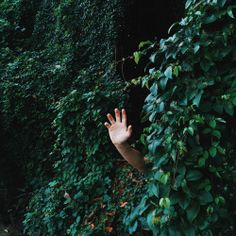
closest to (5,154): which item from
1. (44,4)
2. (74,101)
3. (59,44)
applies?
(59,44)

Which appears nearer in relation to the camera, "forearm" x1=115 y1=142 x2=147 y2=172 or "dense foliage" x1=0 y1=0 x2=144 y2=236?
"forearm" x1=115 y1=142 x2=147 y2=172

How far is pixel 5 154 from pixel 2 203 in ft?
2.54

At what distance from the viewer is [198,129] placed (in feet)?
7.38

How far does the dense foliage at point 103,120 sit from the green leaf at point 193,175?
0.4 inches

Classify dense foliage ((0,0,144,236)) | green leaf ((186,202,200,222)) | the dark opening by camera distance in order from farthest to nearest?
the dark opening → dense foliage ((0,0,144,236)) → green leaf ((186,202,200,222))

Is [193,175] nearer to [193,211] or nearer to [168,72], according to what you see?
[193,211]

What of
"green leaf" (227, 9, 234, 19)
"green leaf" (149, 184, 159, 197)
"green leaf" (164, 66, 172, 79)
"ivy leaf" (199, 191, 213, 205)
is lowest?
"ivy leaf" (199, 191, 213, 205)

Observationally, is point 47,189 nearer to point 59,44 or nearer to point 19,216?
point 19,216

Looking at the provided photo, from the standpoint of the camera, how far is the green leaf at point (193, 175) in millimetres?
2229

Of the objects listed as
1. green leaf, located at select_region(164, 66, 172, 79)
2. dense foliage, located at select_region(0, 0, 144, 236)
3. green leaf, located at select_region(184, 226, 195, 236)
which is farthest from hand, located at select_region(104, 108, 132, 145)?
dense foliage, located at select_region(0, 0, 144, 236)

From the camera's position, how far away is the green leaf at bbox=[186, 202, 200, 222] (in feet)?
7.31

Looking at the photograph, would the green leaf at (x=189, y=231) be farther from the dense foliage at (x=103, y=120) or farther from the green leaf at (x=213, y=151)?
the green leaf at (x=213, y=151)

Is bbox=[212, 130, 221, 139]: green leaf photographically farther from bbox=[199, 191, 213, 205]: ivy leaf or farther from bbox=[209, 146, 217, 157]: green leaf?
bbox=[199, 191, 213, 205]: ivy leaf

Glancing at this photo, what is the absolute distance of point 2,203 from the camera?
610 cm
